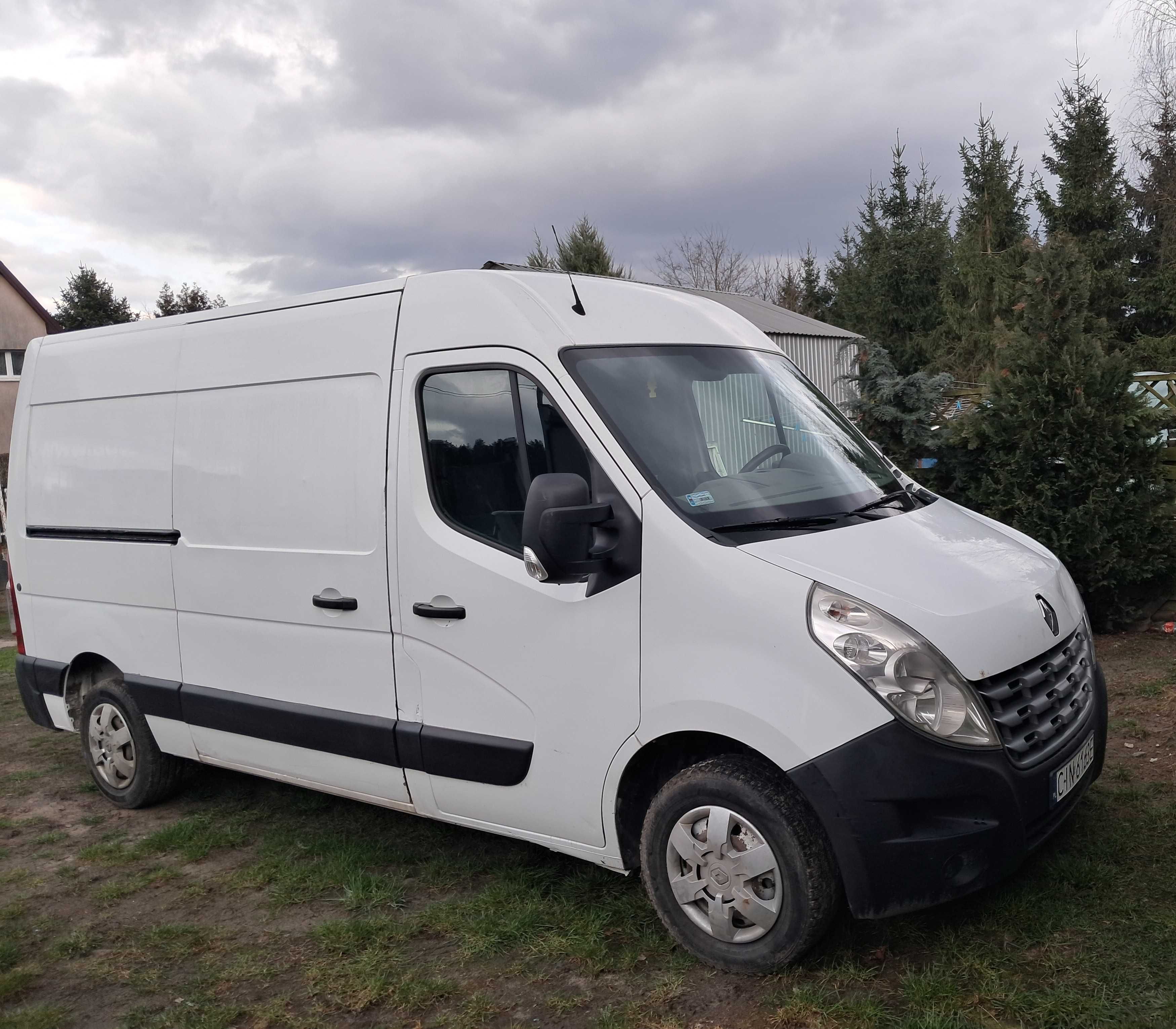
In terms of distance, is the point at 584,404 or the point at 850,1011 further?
the point at 584,404

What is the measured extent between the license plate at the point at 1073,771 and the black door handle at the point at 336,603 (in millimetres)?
2614

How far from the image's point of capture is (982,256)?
3142cm

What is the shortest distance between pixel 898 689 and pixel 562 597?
116 centimetres

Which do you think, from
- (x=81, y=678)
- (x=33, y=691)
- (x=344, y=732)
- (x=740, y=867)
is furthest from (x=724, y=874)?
(x=33, y=691)

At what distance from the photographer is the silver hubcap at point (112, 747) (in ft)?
18.5

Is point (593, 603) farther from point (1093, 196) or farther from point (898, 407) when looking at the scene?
point (1093, 196)

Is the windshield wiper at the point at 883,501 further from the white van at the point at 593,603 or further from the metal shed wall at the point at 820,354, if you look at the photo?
the metal shed wall at the point at 820,354

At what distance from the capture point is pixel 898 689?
3.13 m

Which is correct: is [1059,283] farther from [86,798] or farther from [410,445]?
[86,798]

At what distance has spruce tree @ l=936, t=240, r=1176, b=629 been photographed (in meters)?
7.68

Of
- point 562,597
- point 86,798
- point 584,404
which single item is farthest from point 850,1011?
point 86,798

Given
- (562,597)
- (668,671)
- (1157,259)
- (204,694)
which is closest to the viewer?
(668,671)

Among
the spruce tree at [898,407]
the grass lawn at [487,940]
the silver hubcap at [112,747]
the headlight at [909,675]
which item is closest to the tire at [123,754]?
the silver hubcap at [112,747]

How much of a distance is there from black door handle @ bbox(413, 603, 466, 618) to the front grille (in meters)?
1.81
